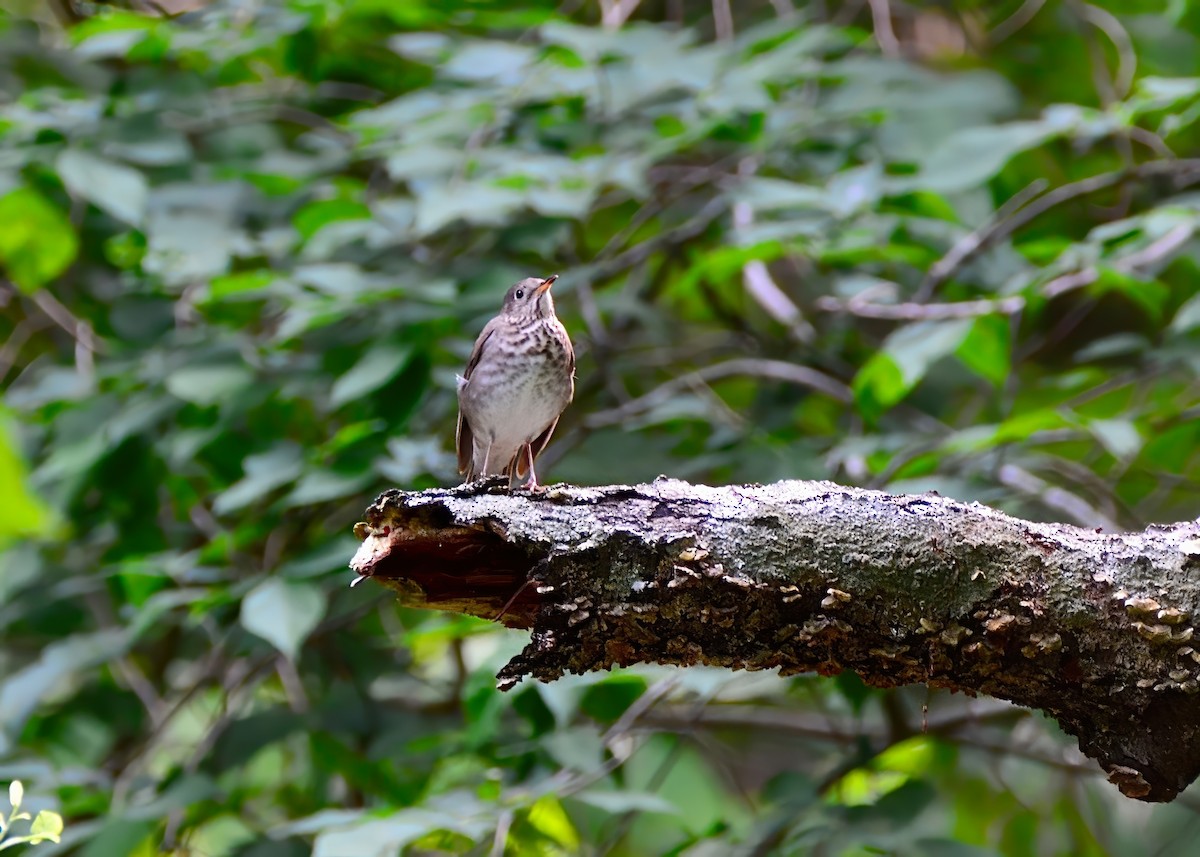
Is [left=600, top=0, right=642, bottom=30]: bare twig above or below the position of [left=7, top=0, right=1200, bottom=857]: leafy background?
above

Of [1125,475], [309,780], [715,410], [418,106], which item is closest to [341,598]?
[309,780]

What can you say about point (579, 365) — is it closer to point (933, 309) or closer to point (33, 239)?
point (933, 309)

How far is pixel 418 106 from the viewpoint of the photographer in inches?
142

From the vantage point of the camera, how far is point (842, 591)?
1780 mm

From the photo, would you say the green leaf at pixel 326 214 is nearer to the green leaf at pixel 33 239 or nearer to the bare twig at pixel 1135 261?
the green leaf at pixel 33 239

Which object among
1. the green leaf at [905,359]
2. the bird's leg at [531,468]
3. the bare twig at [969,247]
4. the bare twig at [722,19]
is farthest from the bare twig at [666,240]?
the green leaf at [905,359]

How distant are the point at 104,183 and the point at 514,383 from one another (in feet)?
3.98

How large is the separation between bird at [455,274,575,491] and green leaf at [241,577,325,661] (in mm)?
661

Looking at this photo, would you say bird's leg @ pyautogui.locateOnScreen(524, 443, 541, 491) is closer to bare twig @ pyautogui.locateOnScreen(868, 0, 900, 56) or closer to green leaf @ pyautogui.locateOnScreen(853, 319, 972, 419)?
green leaf @ pyautogui.locateOnScreen(853, 319, 972, 419)

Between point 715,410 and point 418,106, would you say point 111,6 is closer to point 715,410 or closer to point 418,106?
point 418,106

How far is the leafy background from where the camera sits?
2.94m

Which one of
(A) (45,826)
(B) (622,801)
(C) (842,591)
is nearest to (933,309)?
(B) (622,801)

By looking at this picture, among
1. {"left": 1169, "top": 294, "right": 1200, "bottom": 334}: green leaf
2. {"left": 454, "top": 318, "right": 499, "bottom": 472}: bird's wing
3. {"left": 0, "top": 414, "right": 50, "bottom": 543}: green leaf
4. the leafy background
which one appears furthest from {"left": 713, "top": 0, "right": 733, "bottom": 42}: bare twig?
{"left": 0, "top": 414, "right": 50, "bottom": 543}: green leaf

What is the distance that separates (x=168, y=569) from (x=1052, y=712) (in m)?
2.03
